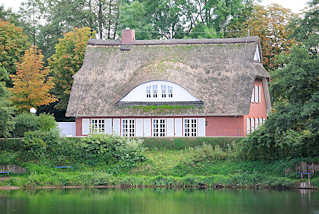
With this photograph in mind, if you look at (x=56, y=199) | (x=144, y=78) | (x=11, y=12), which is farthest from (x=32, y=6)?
(x=56, y=199)

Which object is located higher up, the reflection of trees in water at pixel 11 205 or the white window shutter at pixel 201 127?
the white window shutter at pixel 201 127

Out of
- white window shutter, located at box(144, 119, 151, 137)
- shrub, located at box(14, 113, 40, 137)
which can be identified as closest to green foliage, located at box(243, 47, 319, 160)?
white window shutter, located at box(144, 119, 151, 137)

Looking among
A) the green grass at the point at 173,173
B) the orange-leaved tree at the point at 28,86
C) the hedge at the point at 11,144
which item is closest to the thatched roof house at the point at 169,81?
the orange-leaved tree at the point at 28,86

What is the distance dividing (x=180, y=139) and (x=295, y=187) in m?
10.2

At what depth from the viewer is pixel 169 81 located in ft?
161

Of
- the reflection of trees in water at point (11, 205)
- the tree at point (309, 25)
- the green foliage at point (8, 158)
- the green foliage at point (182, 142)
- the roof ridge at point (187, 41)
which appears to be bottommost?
the reflection of trees in water at point (11, 205)

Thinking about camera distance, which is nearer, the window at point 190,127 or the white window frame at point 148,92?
the window at point 190,127

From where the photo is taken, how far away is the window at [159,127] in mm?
49594

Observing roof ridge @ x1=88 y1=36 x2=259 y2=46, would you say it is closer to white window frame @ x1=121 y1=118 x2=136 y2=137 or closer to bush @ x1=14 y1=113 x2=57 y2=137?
white window frame @ x1=121 y1=118 x2=136 y2=137

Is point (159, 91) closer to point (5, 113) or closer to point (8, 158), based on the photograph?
point (8, 158)

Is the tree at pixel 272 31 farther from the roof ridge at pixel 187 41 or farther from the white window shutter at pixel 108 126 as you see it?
the white window shutter at pixel 108 126

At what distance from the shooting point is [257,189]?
3675 centimetres

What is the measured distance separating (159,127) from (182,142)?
5.46m

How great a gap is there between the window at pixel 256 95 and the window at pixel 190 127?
525 centimetres
